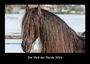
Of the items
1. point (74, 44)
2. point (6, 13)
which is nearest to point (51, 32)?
point (74, 44)

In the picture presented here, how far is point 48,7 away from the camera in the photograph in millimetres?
2215

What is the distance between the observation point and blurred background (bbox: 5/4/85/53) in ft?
7.29

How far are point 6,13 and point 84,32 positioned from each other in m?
0.69

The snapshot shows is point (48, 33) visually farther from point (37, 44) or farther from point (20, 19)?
point (20, 19)

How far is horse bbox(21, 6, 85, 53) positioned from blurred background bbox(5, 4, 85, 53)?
37mm

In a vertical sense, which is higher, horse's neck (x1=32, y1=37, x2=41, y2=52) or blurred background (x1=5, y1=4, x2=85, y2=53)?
blurred background (x1=5, y1=4, x2=85, y2=53)

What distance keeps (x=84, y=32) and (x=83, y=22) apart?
9cm

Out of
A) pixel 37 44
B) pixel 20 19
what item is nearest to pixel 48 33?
pixel 37 44

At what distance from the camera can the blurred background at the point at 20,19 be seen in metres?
2.22

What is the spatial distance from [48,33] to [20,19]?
28cm

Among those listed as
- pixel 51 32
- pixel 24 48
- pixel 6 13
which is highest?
pixel 6 13

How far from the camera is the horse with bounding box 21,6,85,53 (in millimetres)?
2242
